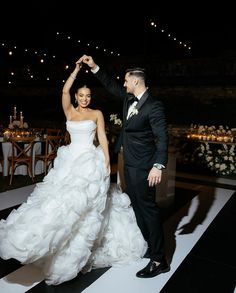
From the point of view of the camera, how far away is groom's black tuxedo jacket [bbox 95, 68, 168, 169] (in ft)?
8.27

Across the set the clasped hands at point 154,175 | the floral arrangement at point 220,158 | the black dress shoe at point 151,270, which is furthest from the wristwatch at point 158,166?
the floral arrangement at point 220,158

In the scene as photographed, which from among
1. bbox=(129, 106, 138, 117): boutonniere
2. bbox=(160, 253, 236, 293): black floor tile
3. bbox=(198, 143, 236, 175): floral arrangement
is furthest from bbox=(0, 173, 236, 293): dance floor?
bbox=(198, 143, 236, 175): floral arrangement

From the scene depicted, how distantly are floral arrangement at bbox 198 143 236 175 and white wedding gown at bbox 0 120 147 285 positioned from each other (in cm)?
436

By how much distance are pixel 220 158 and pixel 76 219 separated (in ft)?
17.5

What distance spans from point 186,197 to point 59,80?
12.8 meters

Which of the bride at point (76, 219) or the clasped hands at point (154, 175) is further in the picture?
the clasped hands at point (154, 175)

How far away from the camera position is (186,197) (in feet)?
17.5

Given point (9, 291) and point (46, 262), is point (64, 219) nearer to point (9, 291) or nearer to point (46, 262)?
point (46, 262)

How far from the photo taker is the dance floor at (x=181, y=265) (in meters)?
2.57

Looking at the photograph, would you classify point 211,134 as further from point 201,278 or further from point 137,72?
point 137,72

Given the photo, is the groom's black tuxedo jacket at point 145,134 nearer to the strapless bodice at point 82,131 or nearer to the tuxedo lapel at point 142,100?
the tuxedo lapel at point 142,100

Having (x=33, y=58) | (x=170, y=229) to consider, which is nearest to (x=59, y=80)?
(x=33, y=58)

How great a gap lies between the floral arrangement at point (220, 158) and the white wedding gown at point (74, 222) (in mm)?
4364

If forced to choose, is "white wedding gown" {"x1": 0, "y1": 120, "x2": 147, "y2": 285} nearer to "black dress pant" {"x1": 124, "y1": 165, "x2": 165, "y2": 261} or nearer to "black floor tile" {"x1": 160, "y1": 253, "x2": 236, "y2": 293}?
"black dress pant" {"x1": 124, "y1": 165, "x2": 165, "y2": 261}
